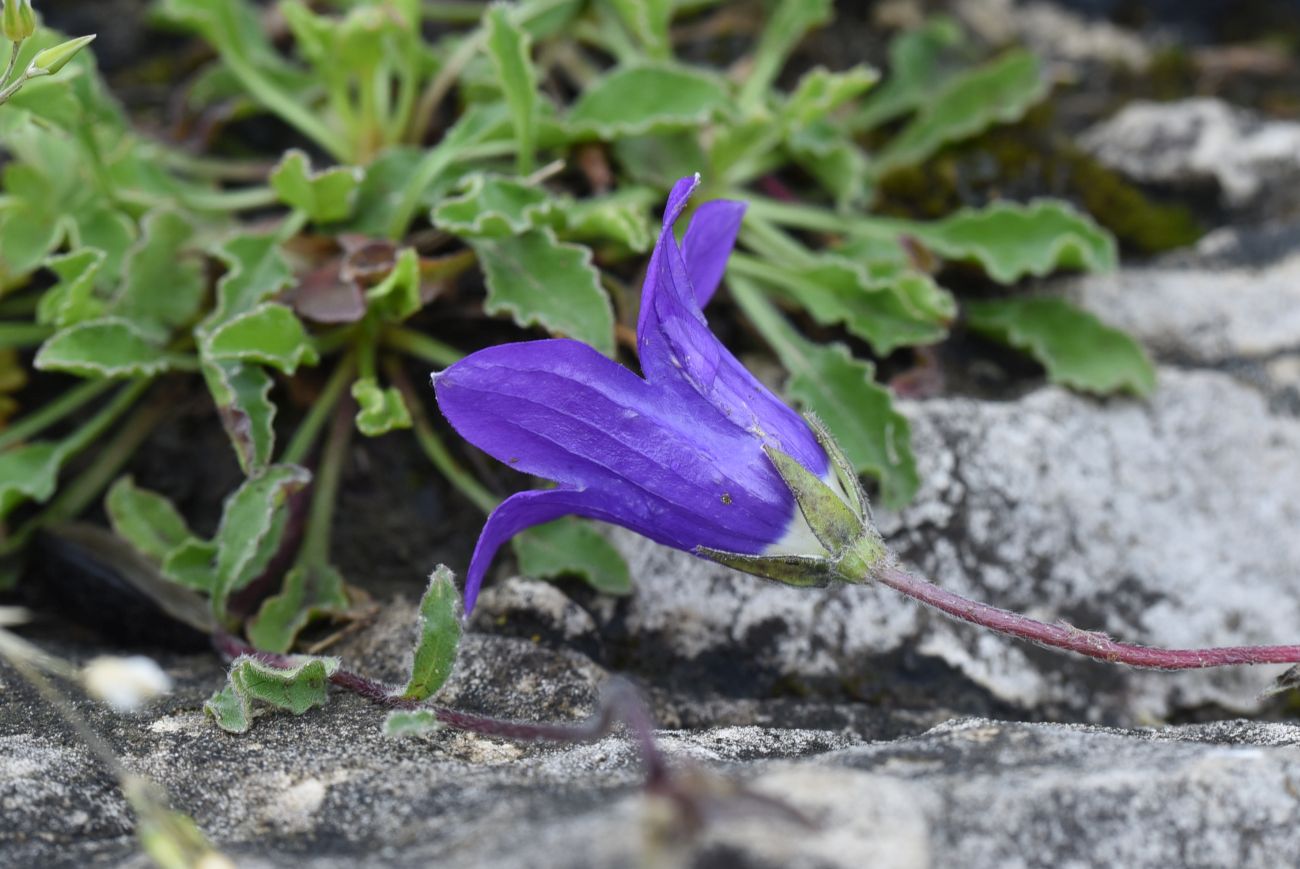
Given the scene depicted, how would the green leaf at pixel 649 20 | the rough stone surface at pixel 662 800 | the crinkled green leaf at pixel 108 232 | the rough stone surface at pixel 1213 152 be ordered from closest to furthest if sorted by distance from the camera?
the rough stone surface at pixel 662 800 < the crinkled green leaf at pixel 108 232 < the green leaf at pixel 649 20 < the rough stone surface at pixel 1213 152

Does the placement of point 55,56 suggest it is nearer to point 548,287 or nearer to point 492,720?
point 548,287

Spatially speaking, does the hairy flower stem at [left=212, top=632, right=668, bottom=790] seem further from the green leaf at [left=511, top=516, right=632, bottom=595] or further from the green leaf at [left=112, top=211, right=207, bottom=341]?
the green leaf at [left=112, top=211, right=207, bottom=341]

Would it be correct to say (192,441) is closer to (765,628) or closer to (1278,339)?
(765,628)

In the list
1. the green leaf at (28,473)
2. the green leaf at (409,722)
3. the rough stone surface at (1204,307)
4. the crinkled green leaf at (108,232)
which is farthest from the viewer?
the rough stone surface at (1204,307)

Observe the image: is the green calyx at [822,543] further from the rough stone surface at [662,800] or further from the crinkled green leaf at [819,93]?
the crinkled green leaf at [819,93]

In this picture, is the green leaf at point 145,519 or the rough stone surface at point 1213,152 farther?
the rough stone surface at point 1213,152

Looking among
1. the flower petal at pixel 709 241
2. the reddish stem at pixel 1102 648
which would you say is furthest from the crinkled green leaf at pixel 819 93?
the reddish stem at pixel 1102 648

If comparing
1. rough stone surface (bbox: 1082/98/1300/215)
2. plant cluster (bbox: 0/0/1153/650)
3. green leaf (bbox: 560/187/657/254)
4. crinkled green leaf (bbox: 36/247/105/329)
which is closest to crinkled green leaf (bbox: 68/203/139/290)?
plant cluster (bbox: 0/0/1153/650)
